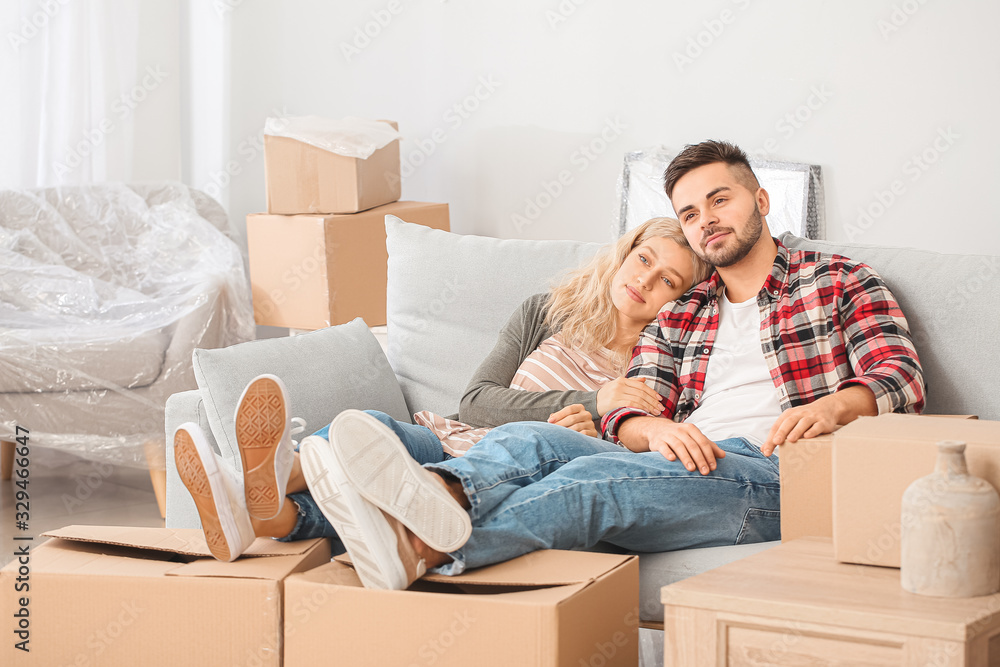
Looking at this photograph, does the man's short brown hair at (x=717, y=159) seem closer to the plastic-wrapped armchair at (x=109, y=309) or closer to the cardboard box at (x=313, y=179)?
the cardboard box at (x=313, y=179)

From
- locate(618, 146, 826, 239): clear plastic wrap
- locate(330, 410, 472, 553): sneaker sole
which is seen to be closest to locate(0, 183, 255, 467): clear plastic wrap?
locate(618, 146, 826, 239): clear plastic wrap

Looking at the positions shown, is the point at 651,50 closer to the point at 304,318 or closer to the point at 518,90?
the point at 518,90

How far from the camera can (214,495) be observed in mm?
1317

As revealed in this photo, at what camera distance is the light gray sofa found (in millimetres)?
1692

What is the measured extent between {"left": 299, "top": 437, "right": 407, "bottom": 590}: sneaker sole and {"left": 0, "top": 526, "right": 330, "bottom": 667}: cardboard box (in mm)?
122

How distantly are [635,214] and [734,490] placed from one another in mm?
1849

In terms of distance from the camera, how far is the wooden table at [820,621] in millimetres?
1033

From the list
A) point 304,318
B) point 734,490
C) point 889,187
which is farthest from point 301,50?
point 734,490

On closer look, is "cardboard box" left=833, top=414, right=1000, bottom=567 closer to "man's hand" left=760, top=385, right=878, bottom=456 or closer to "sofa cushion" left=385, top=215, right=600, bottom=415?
"man's hand" left=760, top=385, right=878, bottom=456

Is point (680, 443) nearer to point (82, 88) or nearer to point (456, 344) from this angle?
point (456, 344)

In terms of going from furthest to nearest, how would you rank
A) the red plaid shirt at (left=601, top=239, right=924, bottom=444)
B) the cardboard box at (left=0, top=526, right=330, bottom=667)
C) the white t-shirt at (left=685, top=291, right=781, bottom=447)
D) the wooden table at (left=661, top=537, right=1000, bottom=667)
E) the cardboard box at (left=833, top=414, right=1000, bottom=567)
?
the white t-shirt at (left=685, top=291, right=781, bottom=447) < the red plaid shirt at (left=601, top=239, right=924, bottom=444) < the cardboard box at (left=0, top=526, right=330, bottom=667) < the cardboard box at (left=833, top=414, right=1000, bottom=567) < the wooden table at (left=661, top=537, right=1000, bottom=667)

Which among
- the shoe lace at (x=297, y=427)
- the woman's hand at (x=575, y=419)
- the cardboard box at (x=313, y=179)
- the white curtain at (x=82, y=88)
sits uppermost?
the white curtain at (x=82, y=88)

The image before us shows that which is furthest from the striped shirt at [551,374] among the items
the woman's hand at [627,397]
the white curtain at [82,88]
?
the white curtain at [82,88]

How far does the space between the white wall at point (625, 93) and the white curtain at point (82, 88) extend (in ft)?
1.02
